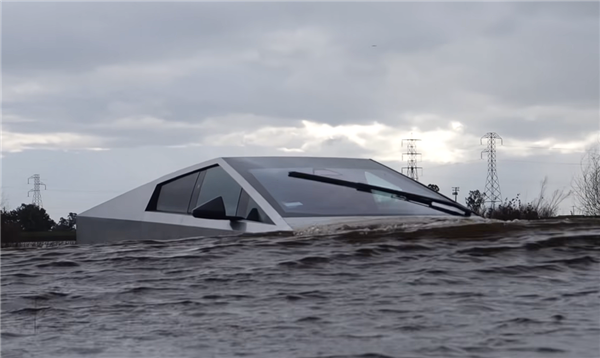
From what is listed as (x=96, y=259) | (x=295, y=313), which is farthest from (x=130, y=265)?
(x=295, y=313)

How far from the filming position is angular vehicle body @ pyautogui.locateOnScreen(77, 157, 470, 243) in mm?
5141

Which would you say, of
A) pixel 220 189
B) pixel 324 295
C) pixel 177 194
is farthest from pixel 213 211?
pixel 324 295

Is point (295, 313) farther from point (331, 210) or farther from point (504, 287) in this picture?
point (331, 210)

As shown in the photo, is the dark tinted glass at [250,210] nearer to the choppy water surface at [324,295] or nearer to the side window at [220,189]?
the side window at [220,189]

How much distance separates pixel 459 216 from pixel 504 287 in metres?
2.12

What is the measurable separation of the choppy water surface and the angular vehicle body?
205 millimetres

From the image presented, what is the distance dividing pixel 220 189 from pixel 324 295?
90.0 inches

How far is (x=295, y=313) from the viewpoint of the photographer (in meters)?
3.12

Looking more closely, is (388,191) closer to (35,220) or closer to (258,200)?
(258,200)

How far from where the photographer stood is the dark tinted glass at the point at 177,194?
584cm

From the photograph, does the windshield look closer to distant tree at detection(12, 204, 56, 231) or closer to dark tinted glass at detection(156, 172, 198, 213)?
dark tinted glass at detection(156, 172, 198, 213)

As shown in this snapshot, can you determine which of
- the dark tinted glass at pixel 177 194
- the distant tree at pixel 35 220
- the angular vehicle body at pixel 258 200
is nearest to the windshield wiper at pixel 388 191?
the angular vehicle body at pixel 258 200

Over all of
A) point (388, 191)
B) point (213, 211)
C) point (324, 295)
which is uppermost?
point (388, 191)

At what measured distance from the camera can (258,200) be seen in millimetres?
5176
